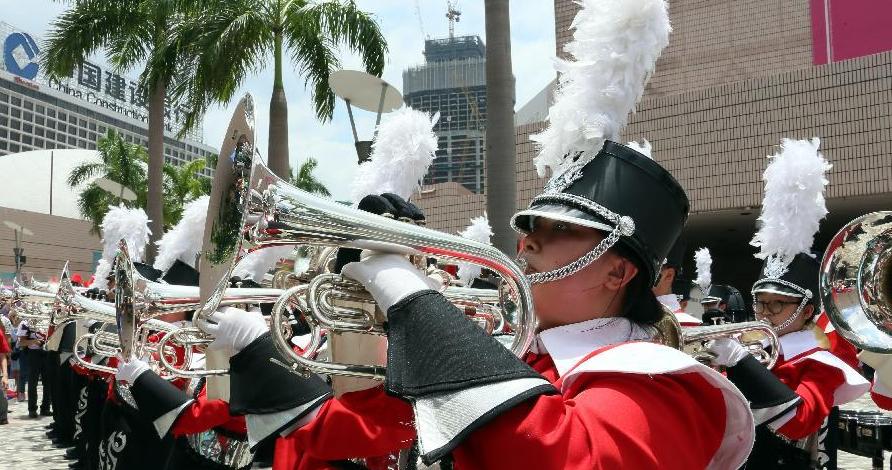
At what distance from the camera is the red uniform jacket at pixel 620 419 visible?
1.55 m

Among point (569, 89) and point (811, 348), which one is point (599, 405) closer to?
point (569, 89)

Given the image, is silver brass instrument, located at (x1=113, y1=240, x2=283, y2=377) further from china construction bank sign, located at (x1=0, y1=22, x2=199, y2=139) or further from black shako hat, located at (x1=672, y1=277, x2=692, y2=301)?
china construction bank sign, located at (x1=0, y1=22, x2=199, y2=139)

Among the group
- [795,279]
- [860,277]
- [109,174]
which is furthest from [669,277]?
[109,174]

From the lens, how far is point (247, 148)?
2.19 metres

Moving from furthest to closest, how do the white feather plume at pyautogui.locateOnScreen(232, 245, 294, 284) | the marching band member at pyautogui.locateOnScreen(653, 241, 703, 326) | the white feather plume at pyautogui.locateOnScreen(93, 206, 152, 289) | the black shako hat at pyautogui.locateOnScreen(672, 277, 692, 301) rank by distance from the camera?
the white feather plume at pyautogui.locateOnScreen(93, 206, 152, 289)
the black shako hat at pyautogui.locateOnScreen(672, 277, 692, 301)
the white feather plume at pyautogui.locateOnScreen(232, 245, 294, 284)
the marching band member at pyautogui.locateOnScreen(653, 241, 703, 326)

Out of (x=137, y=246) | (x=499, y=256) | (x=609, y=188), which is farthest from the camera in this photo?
(x=137, y=246)

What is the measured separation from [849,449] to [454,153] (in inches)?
1627

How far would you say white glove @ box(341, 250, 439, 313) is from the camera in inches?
69.4

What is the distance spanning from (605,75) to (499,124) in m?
5.62

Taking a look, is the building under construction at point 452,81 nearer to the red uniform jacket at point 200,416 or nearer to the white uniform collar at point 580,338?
the red uniform jacket at point 200,416

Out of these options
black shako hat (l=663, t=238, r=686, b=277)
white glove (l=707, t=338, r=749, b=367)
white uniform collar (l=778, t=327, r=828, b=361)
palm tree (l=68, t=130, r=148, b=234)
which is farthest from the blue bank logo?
white glove (l=707, t=338, r=749, b=367)

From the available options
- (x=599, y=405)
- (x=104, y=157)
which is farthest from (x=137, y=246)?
(x=104, y=157)

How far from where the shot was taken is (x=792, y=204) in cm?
611

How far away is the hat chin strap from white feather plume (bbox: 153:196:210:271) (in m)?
4.73
